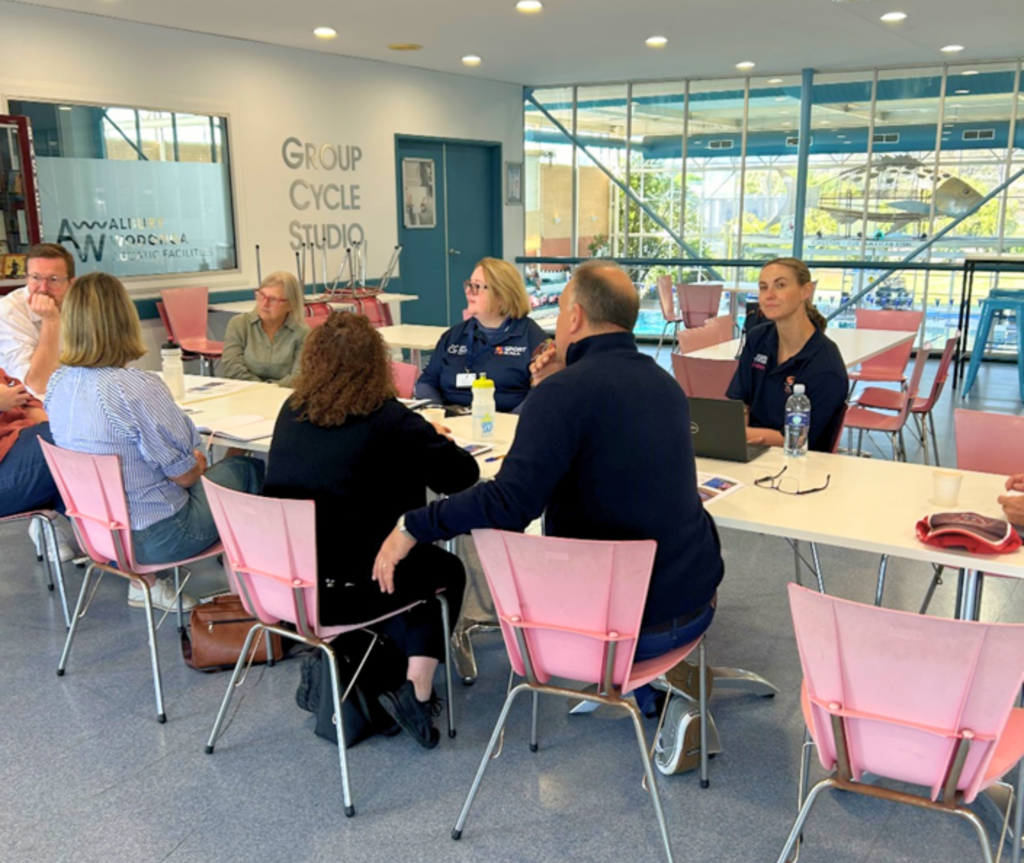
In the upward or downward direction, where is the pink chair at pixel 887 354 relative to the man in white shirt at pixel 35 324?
Answer: downward

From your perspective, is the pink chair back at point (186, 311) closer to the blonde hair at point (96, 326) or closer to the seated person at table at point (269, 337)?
the seated person at table at point (269, 337)

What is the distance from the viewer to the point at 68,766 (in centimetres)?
Result: 267

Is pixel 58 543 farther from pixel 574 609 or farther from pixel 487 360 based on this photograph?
pixel 574 609

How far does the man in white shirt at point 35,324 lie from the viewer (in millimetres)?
4230

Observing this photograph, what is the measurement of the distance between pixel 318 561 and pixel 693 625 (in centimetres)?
99

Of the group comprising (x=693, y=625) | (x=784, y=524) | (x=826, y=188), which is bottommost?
(x=693, y=625)

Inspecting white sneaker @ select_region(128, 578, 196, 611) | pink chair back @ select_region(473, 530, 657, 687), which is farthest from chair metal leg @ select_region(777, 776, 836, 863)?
white sneaker @ select_region(128, 578, 196, 611)

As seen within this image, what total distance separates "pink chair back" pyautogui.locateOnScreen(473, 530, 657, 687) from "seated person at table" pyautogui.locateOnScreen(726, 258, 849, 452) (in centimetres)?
135

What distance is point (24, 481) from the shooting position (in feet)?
11.4

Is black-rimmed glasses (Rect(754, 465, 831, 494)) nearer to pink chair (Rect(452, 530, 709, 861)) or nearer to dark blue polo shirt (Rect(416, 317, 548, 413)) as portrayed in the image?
pink chair (Rect(452, 530, 709, 861))

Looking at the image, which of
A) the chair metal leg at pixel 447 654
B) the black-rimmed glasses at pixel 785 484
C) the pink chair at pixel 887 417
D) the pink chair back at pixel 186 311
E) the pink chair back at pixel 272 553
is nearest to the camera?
the pink chair back at pixel 272 553

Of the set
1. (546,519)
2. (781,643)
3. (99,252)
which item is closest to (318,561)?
(546,519)

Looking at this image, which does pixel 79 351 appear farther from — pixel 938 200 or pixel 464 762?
pixel 938 200

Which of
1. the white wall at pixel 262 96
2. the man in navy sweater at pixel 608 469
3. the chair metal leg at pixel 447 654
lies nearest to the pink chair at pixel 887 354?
the chair metal leg at pixel 447 654
